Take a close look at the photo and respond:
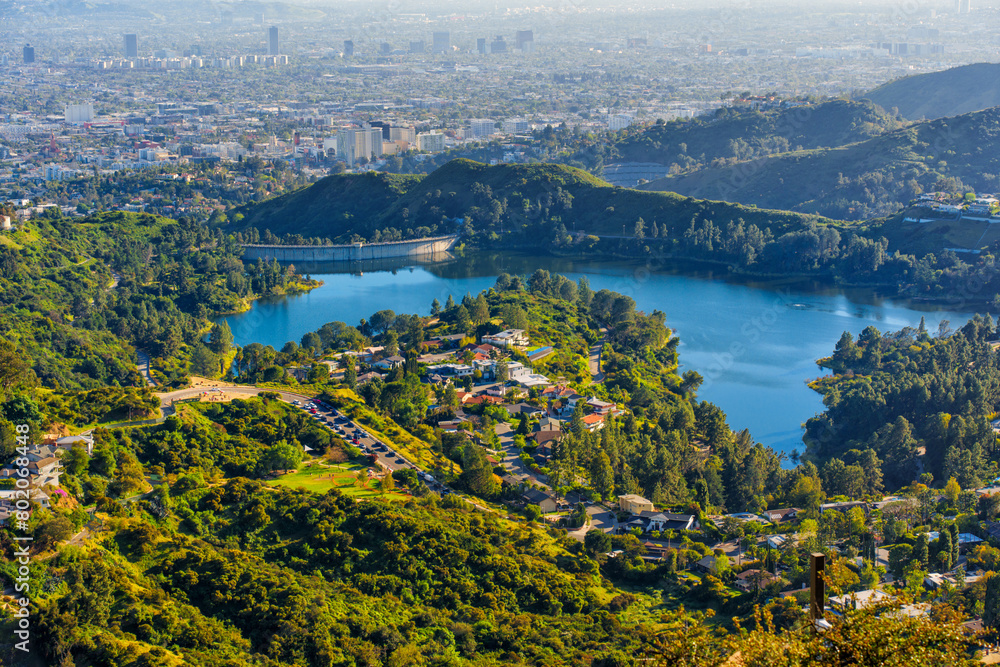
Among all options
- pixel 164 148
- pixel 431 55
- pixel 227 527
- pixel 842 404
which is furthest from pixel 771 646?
pixel 431 55

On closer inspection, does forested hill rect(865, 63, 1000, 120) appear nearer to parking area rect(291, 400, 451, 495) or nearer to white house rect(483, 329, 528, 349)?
white house rect(483, 329, 528, 349)

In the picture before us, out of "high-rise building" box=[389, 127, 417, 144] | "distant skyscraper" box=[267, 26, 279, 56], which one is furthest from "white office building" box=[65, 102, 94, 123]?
"distant skyscraper" box=[267, 26, 279, 56]

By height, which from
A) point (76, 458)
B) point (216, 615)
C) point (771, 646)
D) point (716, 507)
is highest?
point (771, 646)

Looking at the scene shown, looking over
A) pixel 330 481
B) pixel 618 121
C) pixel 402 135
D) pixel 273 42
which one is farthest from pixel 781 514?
pixel 273 42

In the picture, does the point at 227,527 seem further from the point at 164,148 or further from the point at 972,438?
the point at 164,148

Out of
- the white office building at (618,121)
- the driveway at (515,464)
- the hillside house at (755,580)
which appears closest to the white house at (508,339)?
the driveway at (515,464)

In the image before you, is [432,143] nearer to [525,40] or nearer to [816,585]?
[816,585]
